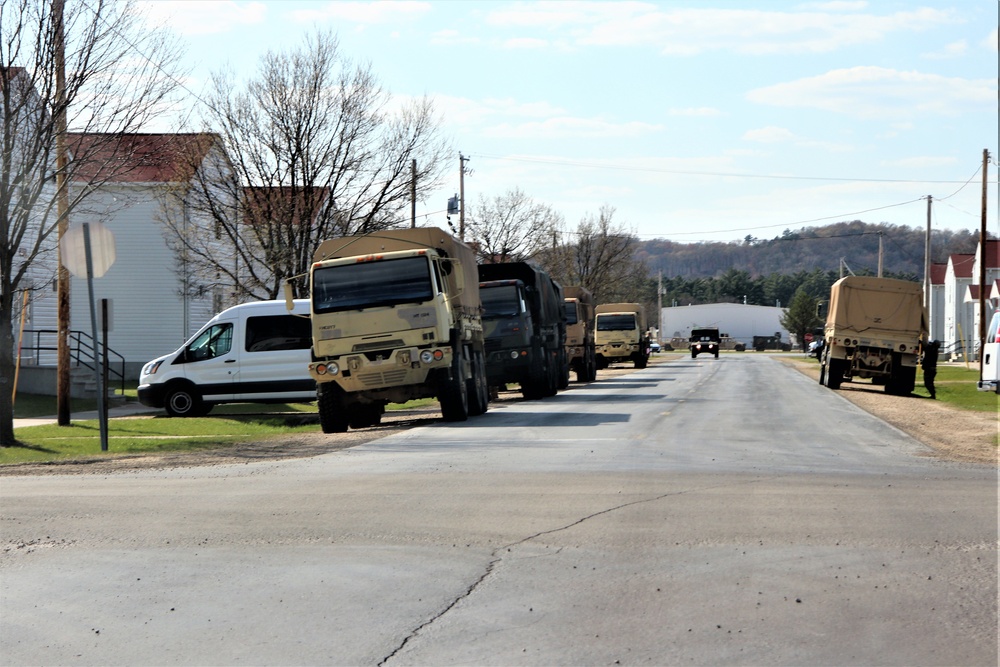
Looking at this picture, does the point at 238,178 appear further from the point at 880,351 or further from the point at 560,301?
the point at 880,351

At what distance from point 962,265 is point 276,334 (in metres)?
73.4

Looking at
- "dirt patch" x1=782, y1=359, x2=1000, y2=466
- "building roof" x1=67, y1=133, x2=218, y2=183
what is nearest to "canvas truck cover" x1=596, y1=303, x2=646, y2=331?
"dirt patch" x1=782, y1=359, x2=1000, y2=466

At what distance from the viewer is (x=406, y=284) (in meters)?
20.3

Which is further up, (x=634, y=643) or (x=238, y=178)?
(x=238, y=178)

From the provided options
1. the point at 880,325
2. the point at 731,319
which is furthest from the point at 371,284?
the point at 731,319

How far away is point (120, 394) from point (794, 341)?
11625 cm

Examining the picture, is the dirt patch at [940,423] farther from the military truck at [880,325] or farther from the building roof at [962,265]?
the building roof at [962,265]

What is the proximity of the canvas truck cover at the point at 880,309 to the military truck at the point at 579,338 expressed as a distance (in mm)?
10494

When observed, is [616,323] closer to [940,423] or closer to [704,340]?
[940,423]

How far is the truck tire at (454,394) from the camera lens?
20656 mm

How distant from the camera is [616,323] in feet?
186

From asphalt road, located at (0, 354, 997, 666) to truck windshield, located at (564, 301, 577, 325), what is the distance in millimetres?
27924

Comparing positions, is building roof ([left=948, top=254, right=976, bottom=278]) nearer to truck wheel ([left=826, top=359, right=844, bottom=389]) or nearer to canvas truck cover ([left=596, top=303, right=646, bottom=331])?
canvas truck cover ([left=596, top=303, right=646, bottom=331])

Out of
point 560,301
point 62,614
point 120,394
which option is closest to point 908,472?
point 62,614
